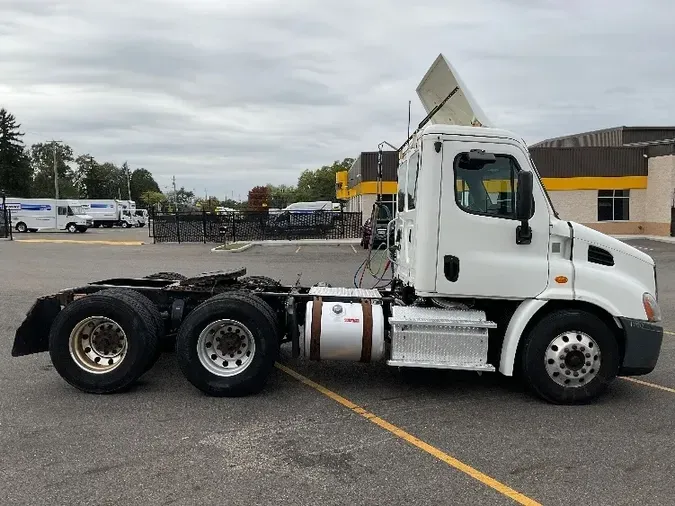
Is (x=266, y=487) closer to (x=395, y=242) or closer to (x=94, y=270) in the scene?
(x=395, y=242)

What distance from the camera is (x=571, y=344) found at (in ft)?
18.8

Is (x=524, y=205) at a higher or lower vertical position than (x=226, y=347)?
higher

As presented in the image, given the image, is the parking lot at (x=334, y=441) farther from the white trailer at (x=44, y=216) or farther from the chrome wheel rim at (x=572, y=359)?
the white trailer at (x=44, y=216)

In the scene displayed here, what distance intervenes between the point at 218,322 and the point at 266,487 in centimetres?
211

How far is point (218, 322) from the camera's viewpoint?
5.84 metres

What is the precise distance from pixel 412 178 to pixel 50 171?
131m

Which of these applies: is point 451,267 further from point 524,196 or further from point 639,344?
point 639,344

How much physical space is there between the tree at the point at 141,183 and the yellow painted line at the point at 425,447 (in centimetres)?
14240

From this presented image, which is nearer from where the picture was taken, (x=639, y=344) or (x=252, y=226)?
(x=639, y=344)

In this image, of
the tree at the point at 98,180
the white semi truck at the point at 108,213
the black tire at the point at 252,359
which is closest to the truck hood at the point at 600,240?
the black tire at the point at 252,359

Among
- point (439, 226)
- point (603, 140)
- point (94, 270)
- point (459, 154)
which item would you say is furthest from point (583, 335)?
point (603, 140)

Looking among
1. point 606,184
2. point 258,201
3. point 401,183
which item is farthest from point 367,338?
point 258,201

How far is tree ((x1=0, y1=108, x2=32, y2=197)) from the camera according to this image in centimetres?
9550

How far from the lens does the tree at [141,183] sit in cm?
14925
